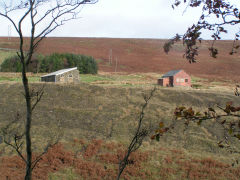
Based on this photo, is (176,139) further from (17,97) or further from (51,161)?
(17,97)

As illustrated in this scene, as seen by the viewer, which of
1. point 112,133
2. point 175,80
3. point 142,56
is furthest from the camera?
point 142,56

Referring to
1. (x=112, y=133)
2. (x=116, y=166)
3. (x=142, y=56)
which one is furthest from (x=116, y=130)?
(x=142, y=56)

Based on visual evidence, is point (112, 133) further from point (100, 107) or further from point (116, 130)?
point (100, 107)

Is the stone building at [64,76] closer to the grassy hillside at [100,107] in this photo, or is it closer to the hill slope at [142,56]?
the grassy hillside at [100,107]

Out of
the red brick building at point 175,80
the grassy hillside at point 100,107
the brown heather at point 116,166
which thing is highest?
the red brick building at point 175,80

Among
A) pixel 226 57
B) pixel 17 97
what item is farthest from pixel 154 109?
pixel 226 57

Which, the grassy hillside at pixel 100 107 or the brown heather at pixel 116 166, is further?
the grassy hillside at pixel 100 107

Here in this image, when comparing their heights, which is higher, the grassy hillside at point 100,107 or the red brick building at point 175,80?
the red brick building at point 175,80

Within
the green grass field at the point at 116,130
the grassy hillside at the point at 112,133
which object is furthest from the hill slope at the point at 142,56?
the grassy hillside at the point at 112,133

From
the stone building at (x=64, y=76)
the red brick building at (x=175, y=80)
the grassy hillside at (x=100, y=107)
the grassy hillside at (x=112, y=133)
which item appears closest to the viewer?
the grassy hillside at (x=112, y=133)

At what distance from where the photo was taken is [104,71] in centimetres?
6712

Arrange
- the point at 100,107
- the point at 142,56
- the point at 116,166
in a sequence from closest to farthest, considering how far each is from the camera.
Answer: the point at 116,166, the point at 100,107, the point at 142,56

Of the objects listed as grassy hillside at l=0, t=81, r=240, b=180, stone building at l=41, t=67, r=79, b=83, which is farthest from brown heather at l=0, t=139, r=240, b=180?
stone building at l=41, t=67, r=79, b=83

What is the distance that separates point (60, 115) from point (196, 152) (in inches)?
544
